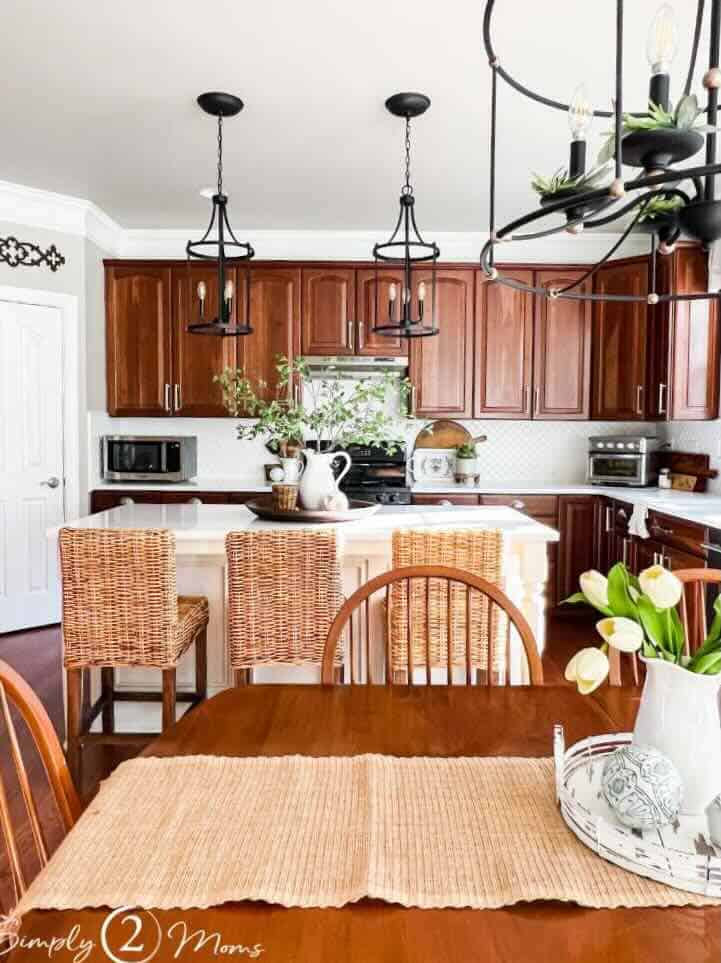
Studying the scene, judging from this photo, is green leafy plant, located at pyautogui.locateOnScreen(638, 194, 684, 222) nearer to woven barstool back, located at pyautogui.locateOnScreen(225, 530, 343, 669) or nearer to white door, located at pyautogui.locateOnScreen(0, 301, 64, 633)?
woven barstool back, located at pyautogui.locateOnScreen(225, 530, 343, 669)

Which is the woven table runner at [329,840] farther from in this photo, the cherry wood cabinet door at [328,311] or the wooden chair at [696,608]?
the cherry wood cabinet door at [328,311]

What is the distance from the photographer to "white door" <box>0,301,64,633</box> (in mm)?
4410

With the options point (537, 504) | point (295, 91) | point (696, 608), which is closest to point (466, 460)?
point (537, 504)

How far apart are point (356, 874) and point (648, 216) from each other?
1.19 metres

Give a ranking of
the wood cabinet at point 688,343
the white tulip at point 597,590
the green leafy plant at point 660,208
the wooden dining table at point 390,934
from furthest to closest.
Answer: the wood cabinet at point 688,343 < the green leafy plant at point 660,208 < the white tulip at point 597,590 < the wooden dining table at point 390,934

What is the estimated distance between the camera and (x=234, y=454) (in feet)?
17.4

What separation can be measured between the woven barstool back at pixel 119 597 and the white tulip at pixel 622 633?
1587 millimetres

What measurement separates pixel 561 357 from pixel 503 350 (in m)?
0.41

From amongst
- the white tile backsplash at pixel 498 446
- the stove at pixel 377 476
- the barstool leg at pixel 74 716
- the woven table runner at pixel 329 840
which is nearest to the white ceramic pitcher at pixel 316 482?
the barstool leg at pixel 74 716

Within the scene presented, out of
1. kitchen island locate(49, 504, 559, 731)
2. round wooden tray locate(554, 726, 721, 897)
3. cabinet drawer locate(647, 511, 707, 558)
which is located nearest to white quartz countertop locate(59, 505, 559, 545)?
kitchen island locate(49, 504, 559, 731)

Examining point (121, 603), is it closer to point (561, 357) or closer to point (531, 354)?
point (531, 354)

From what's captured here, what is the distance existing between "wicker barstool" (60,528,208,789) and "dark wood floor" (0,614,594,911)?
1.18 feet

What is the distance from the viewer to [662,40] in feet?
3.07

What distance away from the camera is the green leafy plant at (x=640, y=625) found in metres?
0.83
